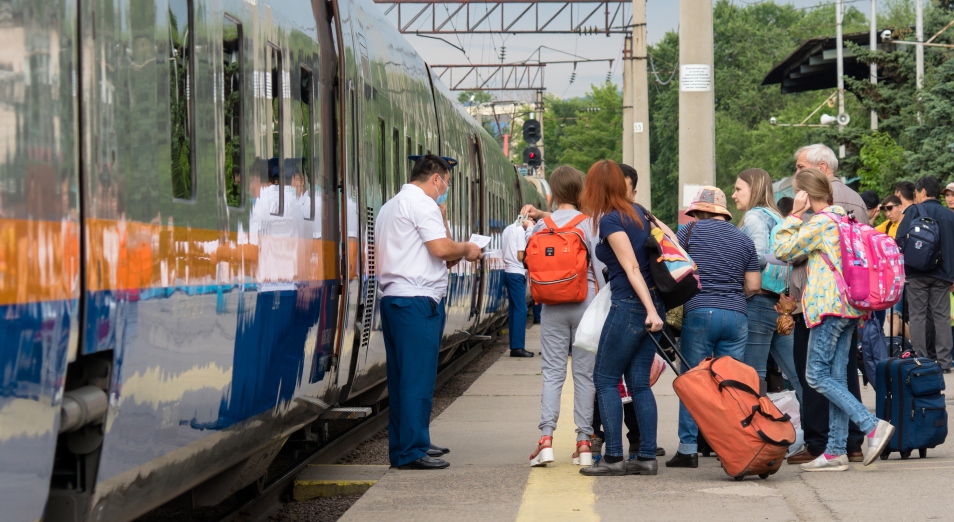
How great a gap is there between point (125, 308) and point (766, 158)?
69530 millimetres

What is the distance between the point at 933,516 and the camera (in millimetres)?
5996

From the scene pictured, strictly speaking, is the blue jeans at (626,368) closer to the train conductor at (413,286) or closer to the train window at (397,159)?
the train conductor at (413,286)

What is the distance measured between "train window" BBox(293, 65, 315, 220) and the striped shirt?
7.40 ft

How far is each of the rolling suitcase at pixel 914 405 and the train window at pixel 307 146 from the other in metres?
3.68

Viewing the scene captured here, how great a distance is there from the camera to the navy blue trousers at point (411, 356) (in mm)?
7332

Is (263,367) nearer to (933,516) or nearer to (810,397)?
(933,516)

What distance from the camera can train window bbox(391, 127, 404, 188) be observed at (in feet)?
31.4

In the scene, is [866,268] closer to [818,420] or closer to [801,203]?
[801,203]

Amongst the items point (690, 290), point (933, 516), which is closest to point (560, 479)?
point (690, 290)

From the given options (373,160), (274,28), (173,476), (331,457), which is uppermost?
(274,28)

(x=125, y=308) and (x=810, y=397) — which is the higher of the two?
(x=125, y=308)

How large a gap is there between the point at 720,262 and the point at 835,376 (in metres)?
0.93

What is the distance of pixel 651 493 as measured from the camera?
6699 millimetres

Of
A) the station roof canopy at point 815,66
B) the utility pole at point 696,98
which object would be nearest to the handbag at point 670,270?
the utility pole at point 696,98
